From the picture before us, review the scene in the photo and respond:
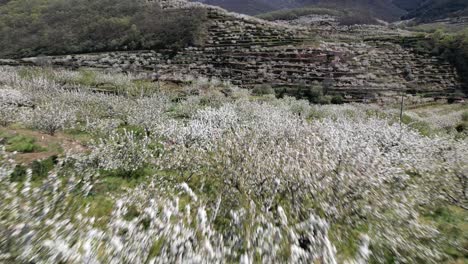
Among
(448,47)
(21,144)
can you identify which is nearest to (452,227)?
(21,144)

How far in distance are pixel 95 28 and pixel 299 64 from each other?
186 ft

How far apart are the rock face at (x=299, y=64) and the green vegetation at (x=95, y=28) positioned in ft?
19.4

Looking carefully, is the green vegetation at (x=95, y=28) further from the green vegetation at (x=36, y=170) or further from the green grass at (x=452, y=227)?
the green grass at (x=452, y=227)

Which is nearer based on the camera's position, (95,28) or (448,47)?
(448,47)

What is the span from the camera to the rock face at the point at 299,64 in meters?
50.3

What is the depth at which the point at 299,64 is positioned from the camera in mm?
57250

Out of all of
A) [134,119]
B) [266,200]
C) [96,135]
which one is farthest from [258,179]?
[134,119]

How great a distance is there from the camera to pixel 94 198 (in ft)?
20.4

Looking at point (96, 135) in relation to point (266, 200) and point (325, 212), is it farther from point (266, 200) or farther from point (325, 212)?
point (325, 212)

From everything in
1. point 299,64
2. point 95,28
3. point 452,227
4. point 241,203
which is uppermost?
point 95,28

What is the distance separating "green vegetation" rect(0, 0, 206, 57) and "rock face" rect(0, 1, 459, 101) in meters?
5.92

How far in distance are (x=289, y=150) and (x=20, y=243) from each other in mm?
5010

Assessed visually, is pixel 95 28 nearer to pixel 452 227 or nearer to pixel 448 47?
pixel 452 227

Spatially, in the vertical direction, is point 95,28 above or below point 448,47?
above
